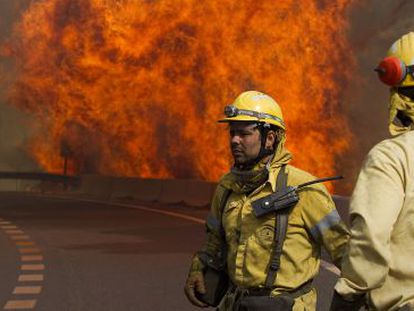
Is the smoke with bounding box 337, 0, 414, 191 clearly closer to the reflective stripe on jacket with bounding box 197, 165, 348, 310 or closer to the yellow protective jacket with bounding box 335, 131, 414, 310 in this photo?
the reflective stripe on jacket with bounding box 197, 165, 348, 310

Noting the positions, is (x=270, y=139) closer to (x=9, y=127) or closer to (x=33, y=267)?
(x=33, y=267)

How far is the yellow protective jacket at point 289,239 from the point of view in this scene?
4602 millimetres

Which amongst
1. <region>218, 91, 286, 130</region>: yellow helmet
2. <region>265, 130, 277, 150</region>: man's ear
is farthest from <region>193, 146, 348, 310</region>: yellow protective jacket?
<region>218, 91, 286, 130</region>: yellow helmet

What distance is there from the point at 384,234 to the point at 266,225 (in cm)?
154

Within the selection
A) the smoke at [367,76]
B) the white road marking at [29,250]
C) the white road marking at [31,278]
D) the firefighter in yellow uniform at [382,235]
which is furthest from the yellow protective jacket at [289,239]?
the smoke at [367,76]

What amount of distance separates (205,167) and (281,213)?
35.2 metres

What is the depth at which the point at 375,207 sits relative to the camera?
315cm

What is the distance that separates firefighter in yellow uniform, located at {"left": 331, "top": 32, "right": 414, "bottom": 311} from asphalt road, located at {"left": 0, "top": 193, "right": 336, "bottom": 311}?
6101 mm

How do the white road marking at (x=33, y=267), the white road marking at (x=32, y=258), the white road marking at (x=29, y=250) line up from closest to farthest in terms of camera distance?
the white road marking at (x=33, y=267) → the white road marking at (x=32, y=258) → the white road marking at (x=29, y=250)

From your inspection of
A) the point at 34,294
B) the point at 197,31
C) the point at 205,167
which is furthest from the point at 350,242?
the point at 205,167

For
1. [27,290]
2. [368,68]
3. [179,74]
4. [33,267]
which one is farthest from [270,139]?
[179,74]

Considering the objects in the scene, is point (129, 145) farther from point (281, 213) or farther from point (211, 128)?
point (281, 213)

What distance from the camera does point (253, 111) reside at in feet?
16.1

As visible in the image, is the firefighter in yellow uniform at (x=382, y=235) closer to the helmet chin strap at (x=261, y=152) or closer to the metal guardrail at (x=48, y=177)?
the helmet chin strap at (x=261, y=152)
